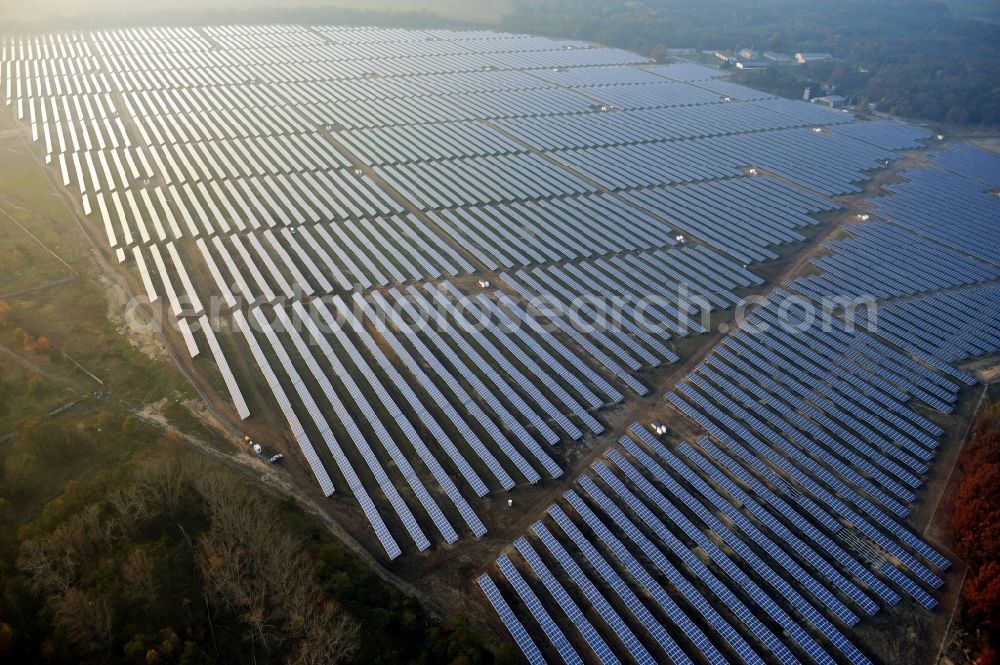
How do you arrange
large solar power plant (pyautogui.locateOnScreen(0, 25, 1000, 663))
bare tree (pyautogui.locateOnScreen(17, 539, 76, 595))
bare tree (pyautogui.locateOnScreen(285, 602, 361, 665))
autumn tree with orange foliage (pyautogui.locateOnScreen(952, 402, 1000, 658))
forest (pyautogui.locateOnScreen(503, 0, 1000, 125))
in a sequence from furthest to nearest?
forest (pyautogui.locateOnScreen(503, 0, 1000, 125)) < large solar power plant (pyautogui.locateOnScreen(0, 25, 1000, 663)) < autumn tree with orange foliage (pyautogui.locateOnScreen(952, 402, 1000, 658)) < bare tree (pyautogui.locateOnScreen(17, 539, 76, 595)) < bare tree (pyautogui.locateOnScreen(285, 602, 361, 665))

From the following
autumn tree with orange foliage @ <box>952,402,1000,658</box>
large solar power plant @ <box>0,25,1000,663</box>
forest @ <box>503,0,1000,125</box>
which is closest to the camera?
autumn tree with orange foliage @ <box>952,402,1000,658</box>

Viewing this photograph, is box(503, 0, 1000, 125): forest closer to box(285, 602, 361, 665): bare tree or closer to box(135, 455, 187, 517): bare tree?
box(135, 455, 187, 517): bare tree

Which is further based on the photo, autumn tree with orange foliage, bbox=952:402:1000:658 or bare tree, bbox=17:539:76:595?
autumn tree with orange foliage, bbox=952:402:1000:658

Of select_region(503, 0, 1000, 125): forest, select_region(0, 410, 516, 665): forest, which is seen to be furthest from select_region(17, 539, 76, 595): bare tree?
select_region(503, 0, 1000, 125): forest

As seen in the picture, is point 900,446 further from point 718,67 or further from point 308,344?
point 718,67

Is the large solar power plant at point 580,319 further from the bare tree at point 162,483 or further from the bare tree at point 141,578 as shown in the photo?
the bare tree at point 141,578

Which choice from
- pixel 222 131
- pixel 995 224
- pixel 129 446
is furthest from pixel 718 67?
pixel 129 446
